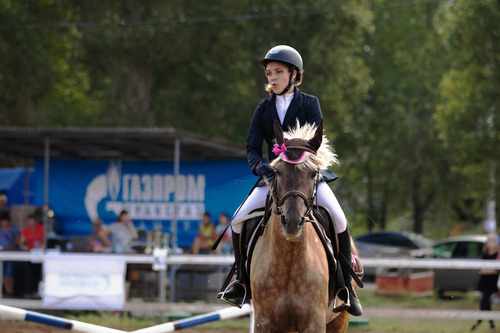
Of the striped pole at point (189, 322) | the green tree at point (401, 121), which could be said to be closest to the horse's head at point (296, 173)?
the striped pole at point (189, 322)

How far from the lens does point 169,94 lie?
3288 centimetres

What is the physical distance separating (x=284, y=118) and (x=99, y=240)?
11.5m

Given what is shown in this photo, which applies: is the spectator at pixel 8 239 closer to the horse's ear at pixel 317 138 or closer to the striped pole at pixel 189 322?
the striped pole at pixel 189 322

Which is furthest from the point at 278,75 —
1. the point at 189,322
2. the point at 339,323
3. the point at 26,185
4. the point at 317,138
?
the point at 26,185

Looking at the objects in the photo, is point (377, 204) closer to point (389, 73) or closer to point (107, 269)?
point (389, 73)

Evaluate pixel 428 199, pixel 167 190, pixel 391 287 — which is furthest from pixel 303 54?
pixel 428 199

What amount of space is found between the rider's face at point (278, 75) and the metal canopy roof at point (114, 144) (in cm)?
846

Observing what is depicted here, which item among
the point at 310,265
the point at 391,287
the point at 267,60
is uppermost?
the point at 267,60

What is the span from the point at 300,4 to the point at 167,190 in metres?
13.1

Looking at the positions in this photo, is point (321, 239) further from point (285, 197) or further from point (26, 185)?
point (26, 185)

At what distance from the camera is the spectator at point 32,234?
17906mm

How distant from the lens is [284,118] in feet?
23.5

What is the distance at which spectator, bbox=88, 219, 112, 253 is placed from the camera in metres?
17.5

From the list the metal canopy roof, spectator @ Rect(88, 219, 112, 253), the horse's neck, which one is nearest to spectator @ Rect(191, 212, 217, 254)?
the metal canopy roof
